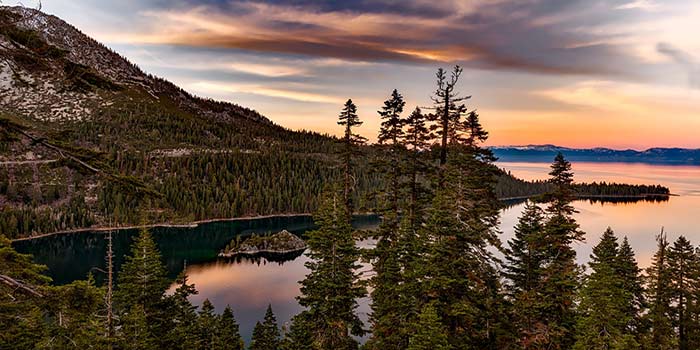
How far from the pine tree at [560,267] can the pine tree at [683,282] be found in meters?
25.5

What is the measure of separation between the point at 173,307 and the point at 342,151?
18.4 metres

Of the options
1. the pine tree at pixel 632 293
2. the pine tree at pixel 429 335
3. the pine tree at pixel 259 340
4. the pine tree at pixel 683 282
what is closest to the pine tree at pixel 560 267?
the pine tree at pixel 429 335

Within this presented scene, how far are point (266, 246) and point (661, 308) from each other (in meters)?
93.5

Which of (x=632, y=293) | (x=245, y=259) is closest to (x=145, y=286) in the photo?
(x=632, y=293)

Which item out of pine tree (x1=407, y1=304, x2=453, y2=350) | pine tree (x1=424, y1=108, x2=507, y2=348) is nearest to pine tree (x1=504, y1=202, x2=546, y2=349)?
pine tree (x1=424, y1=108, x2=507, y2=348)

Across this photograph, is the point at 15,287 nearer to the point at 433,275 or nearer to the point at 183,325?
the point at 433,275

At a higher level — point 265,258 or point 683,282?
point 683,282

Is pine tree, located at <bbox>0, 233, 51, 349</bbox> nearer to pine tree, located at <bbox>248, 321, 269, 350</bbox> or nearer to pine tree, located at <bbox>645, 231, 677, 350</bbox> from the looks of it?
pine tree, located at <bbox>248, 321, 269, 350</bbox>

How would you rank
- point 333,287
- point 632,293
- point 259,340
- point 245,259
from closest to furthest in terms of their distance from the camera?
point 333,287 → point 632,293 → point 259,340 → point 245,259

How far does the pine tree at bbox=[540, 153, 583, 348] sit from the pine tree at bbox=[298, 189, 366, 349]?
10272mm

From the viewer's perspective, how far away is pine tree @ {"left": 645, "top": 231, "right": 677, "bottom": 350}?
111ft

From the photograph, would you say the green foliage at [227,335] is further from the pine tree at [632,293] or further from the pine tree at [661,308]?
the pine tree at [661,308]

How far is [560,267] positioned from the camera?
22219 mm

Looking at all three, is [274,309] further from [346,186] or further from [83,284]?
[83,284]
